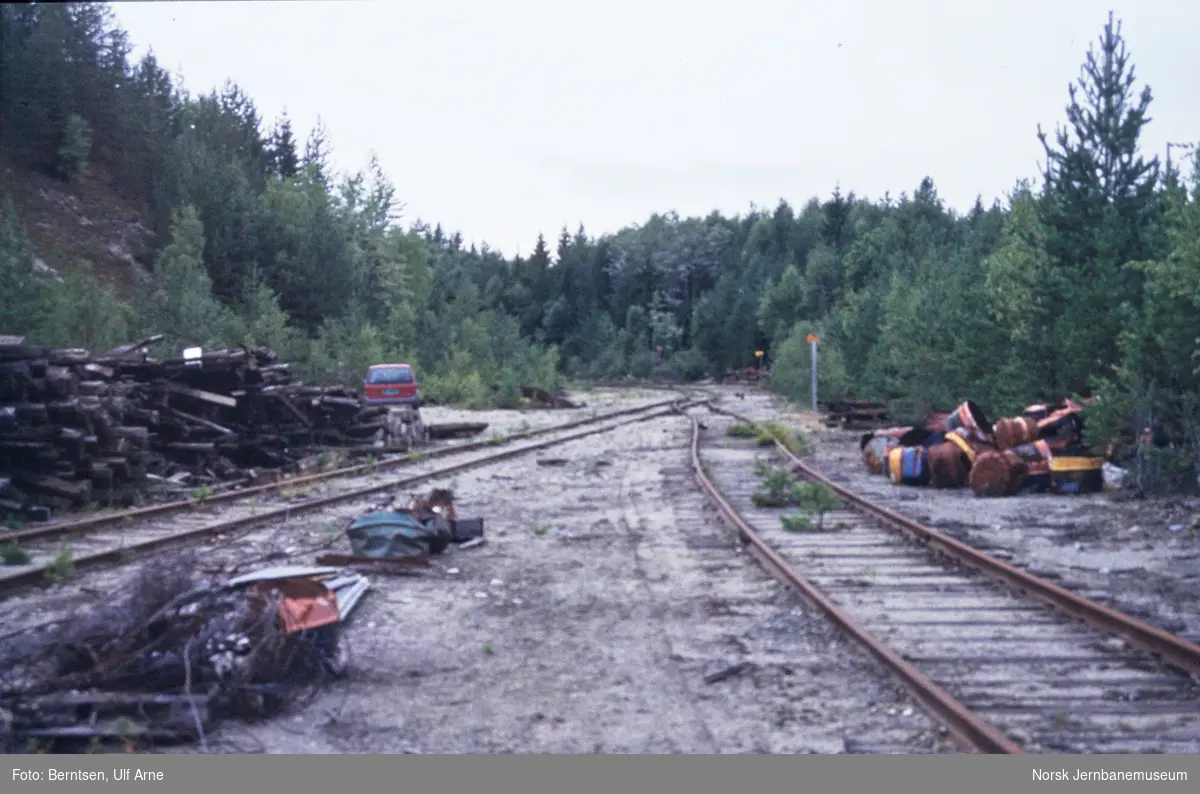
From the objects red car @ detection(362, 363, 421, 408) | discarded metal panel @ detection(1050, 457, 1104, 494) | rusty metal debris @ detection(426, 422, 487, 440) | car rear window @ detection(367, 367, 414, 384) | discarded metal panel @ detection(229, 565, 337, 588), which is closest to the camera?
discarded metal panel @ detection(229, 565, 337, 588)

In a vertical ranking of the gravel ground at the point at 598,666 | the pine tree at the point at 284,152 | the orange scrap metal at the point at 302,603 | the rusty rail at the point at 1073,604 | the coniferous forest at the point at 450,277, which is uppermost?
the pine tree at the point at 284,152

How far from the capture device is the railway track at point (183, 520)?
33.7 ft

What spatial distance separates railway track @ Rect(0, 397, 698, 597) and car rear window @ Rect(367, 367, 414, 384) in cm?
1008

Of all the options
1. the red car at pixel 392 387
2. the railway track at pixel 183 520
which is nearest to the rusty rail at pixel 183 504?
the railway track at pixel 183 520

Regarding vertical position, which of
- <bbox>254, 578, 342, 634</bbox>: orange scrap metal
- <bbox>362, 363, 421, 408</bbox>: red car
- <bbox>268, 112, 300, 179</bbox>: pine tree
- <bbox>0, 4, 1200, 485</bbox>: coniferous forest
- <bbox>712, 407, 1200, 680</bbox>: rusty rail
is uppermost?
<bbox>268, 112, 300, 179</bbox>: pine tree

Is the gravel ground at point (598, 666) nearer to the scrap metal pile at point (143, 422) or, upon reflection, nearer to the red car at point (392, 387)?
the scrap metal pile at point (143, 422)

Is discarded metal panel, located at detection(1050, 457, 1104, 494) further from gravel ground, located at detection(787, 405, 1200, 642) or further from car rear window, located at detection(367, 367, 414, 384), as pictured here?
car rear window, located at detection(367, 367, 414, 384)

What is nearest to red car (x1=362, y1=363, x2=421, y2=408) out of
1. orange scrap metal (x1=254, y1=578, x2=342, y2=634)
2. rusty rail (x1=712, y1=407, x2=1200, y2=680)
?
rusty rail (x1=712, y1=407, x2=1200, y2=680)

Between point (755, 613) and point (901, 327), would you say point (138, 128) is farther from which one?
point (755, 613)

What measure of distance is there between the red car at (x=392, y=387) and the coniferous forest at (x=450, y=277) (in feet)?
16.7

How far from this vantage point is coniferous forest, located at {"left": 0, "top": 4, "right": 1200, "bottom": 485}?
15469 millimetres

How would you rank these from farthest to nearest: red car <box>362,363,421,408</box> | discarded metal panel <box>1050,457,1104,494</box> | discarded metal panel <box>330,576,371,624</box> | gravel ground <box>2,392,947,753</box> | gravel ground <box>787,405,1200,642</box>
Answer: red car <box>362,363,421,408</box>, discarded metal panel <box>1050,457,1104,494</box>, gravel ground <box>787,405,1200,642</box>, discarded metal panel <box>330,576,371,624</box>, gravel ground <box>2,392,947,753</box>

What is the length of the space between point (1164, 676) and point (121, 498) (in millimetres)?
13086

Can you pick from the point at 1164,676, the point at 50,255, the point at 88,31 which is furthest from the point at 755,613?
the point at 50,255
